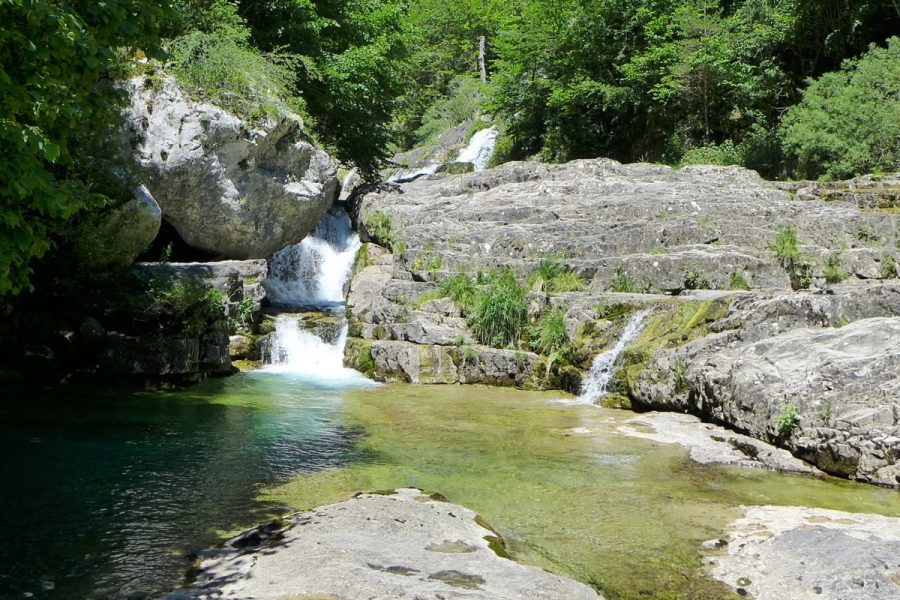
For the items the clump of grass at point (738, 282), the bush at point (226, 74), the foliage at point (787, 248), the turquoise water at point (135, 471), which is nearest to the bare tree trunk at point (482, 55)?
the bush at point (226, 74)

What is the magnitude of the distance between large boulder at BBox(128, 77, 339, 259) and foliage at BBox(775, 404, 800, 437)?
45.1 feet

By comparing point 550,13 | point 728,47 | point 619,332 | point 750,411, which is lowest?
point 750,411

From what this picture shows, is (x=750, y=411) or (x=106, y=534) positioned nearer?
(x=106, y=534)

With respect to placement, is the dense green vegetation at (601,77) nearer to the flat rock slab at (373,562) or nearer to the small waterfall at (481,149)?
the small waterfall at (481,149)

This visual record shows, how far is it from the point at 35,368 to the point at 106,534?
874cm

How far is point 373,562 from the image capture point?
5.04 metres

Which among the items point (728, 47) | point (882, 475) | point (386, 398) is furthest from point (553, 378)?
point (728, 47)

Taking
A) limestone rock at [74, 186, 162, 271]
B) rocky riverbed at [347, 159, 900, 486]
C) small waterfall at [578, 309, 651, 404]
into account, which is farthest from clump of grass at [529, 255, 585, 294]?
limestone rock at [74, 186, 162, 271]

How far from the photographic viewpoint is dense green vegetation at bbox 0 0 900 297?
1811cm

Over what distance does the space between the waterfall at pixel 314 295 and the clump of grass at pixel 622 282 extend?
20.5 ft

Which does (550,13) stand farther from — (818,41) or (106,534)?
(106,534)

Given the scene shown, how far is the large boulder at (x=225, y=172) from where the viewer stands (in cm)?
1655

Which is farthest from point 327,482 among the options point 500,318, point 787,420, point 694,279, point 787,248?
point 787,248

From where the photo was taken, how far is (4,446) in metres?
8.85
